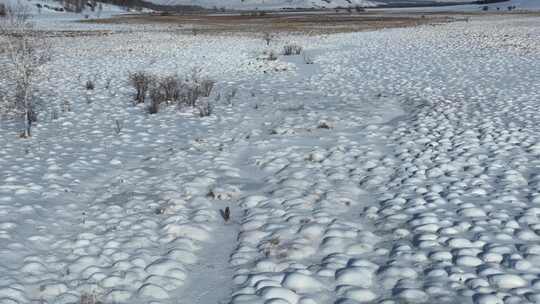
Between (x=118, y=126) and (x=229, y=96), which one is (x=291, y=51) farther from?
(x=118, y=126)

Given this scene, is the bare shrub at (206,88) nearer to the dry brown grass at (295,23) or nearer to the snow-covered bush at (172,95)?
the snow-covered bush at (172,95)

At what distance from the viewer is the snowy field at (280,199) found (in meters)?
5.67

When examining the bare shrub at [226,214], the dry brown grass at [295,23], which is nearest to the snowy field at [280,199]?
the bare shrub at [226,214]

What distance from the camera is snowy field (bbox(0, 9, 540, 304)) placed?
5.67 m

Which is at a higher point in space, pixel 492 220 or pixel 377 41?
pixel 377 41

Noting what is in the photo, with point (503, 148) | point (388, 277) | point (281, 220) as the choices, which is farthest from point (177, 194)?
point (503, 148)

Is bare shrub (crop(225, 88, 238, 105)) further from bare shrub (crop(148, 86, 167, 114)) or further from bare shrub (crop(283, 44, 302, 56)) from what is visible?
bare shrub (crop(283, 44, 302, 56))

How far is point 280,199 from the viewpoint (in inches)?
323

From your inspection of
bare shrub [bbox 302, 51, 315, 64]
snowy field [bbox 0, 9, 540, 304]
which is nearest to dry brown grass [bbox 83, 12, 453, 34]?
bare shrub [bbox 302, 51, 315, 64]

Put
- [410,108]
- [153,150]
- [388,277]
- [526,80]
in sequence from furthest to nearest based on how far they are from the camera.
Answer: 1. [526,80]
2. [410,108]
3. [153,150]
4. [388,277]

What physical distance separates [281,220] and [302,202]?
688 millimetres

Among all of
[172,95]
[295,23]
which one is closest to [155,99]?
[172,95]

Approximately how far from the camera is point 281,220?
7.40m

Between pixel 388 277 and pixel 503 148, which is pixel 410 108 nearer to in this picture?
pixel 503 148
